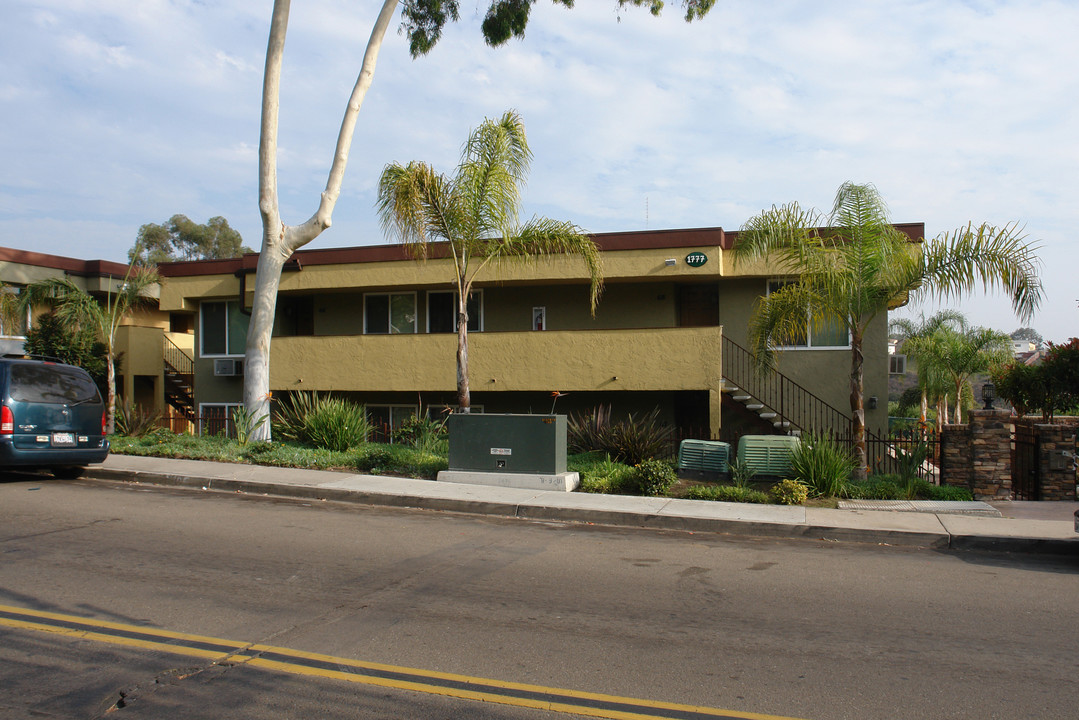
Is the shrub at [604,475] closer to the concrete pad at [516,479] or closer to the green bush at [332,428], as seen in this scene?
the concrete pad at [516,479]

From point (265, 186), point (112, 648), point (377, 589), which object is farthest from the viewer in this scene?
point (265, 186)

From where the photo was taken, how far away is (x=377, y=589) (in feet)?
22.4

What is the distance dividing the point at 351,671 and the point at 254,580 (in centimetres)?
237

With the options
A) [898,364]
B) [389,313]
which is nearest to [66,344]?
[389,313]

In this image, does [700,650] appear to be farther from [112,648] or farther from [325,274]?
[325,274]

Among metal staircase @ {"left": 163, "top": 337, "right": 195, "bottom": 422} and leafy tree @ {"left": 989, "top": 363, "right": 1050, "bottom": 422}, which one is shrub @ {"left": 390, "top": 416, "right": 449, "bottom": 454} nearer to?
leafy tree @ {"left": 989, "top": 363, "right": 1050, "bottom": 422}

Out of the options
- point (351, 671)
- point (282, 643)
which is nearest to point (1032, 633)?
point (351, 671)

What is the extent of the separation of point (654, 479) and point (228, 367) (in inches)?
538

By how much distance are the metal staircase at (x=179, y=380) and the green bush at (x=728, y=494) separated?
1754cm

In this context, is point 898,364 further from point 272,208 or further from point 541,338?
point 272,208

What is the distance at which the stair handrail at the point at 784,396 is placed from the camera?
17000mm

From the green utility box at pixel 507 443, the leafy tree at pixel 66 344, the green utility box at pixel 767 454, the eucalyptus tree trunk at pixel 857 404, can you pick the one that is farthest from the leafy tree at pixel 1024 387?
the leafy tree at pixel 66 344

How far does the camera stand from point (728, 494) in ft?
39.0

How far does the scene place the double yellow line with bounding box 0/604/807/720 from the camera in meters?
4.52
